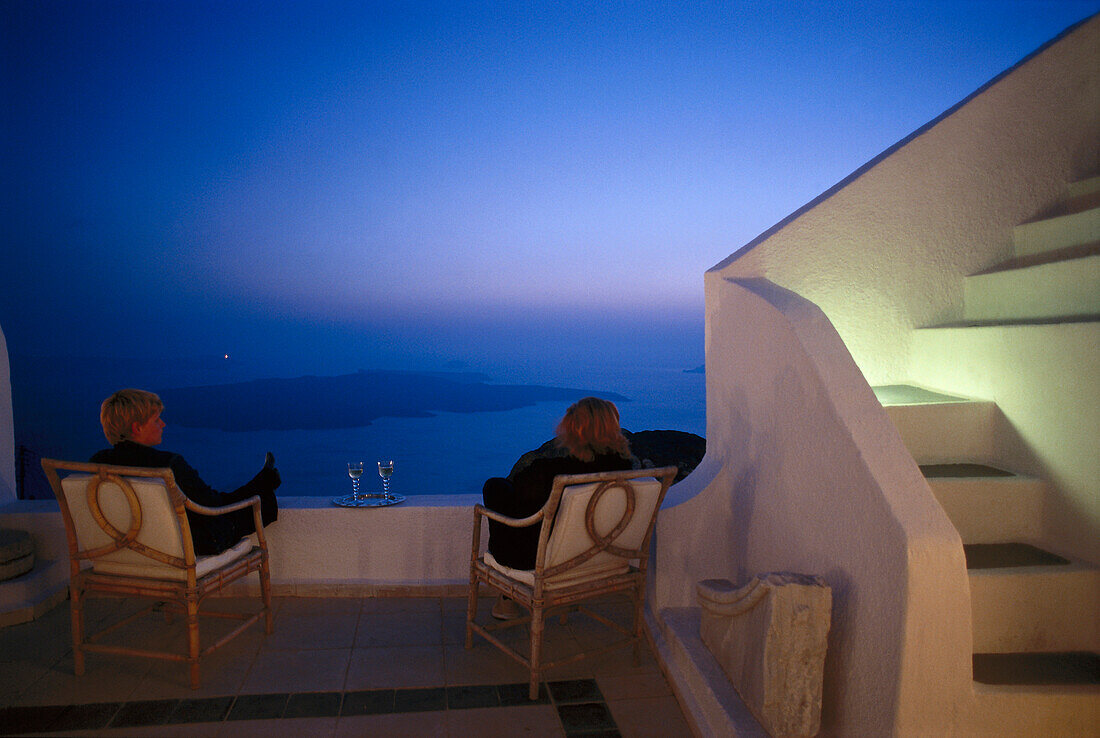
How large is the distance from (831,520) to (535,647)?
1.29 m

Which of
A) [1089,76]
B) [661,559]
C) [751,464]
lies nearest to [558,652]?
[661,559]

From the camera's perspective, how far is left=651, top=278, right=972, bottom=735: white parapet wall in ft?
5.25

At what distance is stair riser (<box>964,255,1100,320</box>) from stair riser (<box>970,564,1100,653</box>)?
43.8 inches

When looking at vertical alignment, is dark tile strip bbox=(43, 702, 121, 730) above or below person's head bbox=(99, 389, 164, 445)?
below

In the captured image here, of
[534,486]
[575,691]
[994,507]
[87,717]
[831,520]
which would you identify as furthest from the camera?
[534,486]

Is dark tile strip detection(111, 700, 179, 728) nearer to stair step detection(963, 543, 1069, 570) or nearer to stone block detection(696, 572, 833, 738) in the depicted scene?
stone block detection(696, 572, 833, 738)

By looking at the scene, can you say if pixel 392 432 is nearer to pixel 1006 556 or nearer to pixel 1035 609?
pixel 1006 556

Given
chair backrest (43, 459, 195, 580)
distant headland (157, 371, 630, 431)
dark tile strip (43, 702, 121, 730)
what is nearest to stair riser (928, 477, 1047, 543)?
chair backrest (43, 459, 195, 580)

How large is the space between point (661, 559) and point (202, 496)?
214 centimetres

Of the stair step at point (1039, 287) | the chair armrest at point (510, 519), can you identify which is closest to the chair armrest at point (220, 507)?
the chair armrest at point (510, 519)

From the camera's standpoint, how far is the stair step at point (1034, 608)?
1.99m

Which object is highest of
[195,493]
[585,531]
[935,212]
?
[935,212]

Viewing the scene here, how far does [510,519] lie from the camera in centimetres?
270

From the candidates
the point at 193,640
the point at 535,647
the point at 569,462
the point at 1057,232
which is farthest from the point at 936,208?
the point at 193,640
